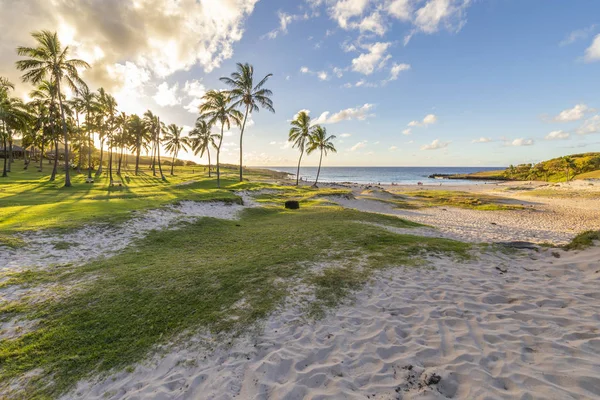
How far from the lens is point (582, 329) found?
4.66 meters

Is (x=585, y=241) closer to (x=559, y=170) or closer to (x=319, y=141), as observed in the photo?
(x=319, y=141)

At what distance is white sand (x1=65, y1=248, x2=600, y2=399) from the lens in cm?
368

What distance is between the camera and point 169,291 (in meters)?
6.93

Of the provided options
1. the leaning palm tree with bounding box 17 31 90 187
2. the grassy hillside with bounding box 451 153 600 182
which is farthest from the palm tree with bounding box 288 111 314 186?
the grassy hillside with bounding box 451 153 600 182

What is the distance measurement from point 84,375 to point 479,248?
12087 millimetres

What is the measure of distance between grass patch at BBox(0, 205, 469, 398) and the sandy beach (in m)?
0.51

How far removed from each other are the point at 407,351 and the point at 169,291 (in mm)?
5959

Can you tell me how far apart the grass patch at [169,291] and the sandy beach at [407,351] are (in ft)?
1.68

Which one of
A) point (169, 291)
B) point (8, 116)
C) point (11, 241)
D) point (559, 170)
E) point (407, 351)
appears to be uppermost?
point (8, 116)

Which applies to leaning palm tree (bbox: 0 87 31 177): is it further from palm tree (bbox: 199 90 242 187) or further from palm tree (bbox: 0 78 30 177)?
palm tree (bbox: 199 90 242 187)

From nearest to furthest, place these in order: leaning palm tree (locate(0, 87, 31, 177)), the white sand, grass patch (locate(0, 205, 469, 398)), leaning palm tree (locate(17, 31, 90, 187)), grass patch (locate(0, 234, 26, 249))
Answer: the white sand < grass patch (locate(0, 205, 469, 398)) < grass patch (locate(0, 234, 26, 249)) < leaning palm tree (locate(17, 31, 90, 187)) < leaning palm tree (locate(0, 87, 31, 177))

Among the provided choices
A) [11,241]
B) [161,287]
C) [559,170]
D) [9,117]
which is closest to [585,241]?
[161,287]

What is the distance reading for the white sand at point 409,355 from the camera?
145 inches

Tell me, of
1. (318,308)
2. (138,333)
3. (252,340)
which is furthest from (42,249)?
(318,308)
